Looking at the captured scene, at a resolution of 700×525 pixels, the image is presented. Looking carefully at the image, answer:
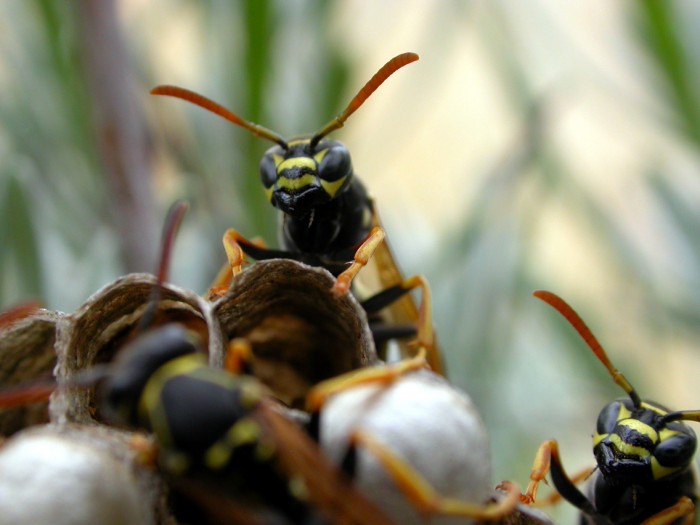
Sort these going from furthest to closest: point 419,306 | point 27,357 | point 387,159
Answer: point 387,159, point 419,306, point 27,357

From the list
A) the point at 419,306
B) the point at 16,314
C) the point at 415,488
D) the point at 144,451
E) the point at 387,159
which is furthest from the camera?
the point at 387,159

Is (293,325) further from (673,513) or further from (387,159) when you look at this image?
(387,159)

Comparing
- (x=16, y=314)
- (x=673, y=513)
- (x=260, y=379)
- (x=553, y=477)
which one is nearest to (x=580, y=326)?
(x=553, y=477)

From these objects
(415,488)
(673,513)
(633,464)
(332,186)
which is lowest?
(673,513)

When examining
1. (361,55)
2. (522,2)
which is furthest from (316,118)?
(522,2)

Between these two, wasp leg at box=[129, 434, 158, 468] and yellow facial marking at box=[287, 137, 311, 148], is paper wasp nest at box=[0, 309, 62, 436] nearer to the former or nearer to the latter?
wasp leg at box=[129, 434, 158, 468]

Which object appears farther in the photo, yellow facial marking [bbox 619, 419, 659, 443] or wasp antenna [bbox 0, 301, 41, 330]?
yellow facial marking [bbox 619, 419, 659, 443]

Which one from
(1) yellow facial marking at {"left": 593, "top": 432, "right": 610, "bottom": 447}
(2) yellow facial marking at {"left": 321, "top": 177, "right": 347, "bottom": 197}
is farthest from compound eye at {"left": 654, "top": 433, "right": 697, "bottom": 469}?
(2) yellow facial marking at {"left": 321, "top": 177, "right": 347, "bottom": 197}
